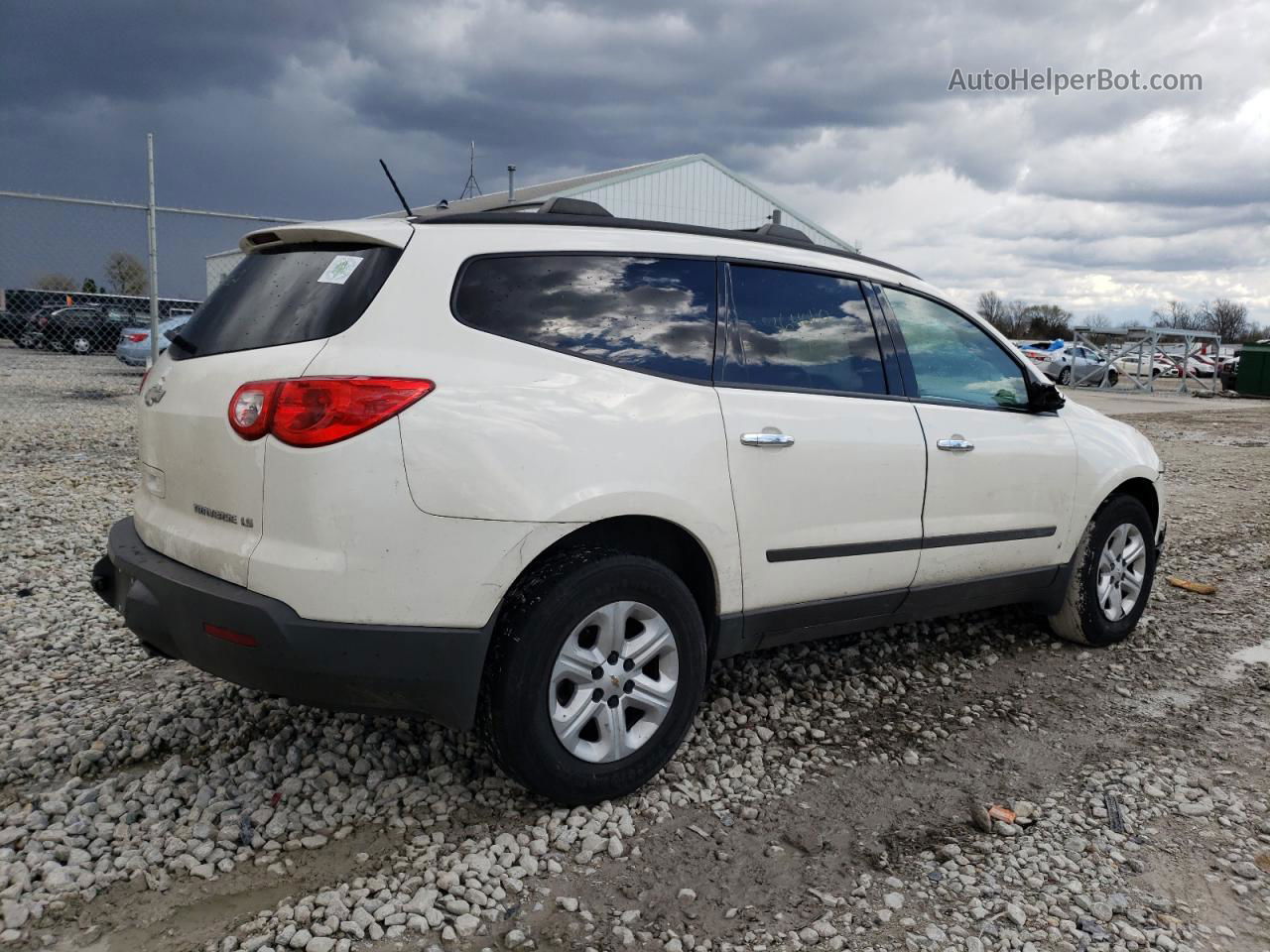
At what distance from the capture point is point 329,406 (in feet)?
8.37

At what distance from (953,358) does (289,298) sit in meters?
2.70

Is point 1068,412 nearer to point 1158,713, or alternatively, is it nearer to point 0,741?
point 1158,713

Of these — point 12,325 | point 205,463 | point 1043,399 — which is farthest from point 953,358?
point 12,325

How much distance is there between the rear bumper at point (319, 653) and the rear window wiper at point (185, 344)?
28.0 inches

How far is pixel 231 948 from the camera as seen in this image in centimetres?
233

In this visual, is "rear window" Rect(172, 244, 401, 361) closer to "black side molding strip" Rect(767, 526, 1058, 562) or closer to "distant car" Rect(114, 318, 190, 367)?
"black side molding strip" Rect(767, 526, 1058, 562)

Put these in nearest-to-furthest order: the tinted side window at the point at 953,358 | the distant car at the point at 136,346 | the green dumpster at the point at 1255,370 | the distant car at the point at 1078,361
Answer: the tinted side window at the point at 953,358 → the distant car at the point at 136,346 → the green dumpster at the point at 1255,370 → the distant car at the point at 1078,361

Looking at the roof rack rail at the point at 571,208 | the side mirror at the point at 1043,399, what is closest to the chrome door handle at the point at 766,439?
the roof rack rail at the point at 571,208

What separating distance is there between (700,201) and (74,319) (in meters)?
17.7

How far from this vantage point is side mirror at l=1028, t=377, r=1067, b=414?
14.3 feet

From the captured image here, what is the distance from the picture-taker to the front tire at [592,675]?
276 cm

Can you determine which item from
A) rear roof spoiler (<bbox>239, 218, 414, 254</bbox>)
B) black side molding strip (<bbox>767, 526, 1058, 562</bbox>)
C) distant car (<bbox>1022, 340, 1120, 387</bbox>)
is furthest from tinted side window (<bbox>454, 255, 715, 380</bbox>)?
distant car (<bbox>1022, 340, 1120, 387</bbox>)

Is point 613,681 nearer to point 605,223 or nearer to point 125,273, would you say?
point 605,223

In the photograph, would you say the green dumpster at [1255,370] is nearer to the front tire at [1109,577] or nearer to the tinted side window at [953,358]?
the front tire at [1109,577]
